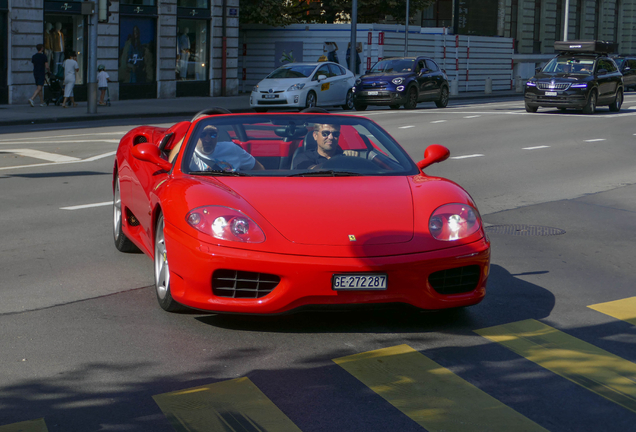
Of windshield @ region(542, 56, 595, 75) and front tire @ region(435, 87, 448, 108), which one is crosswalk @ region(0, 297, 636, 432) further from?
front tire @ region(435, 87, 448, 108)

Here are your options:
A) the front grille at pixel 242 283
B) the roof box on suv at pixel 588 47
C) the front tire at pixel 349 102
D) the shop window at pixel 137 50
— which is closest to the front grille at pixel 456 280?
the front grille at pixel 242 283

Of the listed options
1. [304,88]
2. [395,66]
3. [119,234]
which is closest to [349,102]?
[395,66]

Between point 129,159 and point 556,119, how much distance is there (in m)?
19.1

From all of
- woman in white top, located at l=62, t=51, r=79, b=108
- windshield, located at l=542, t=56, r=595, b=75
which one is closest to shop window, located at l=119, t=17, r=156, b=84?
woman in white top, located at l=62, t=51, r=79, b=108

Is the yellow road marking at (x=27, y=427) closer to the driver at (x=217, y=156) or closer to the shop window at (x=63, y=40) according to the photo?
the driver at (x=217, y=156)

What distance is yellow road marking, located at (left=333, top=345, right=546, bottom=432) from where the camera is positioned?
3965mm

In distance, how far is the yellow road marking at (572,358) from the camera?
447 centimetres

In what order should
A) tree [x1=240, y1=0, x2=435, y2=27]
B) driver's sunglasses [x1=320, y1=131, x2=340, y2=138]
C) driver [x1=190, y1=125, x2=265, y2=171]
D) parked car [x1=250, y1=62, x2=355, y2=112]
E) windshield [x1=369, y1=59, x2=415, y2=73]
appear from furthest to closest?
1. tree [x1=240, y1=0, x2=435, y2=27]
2. windshield [x1=369, y1=59, x2=415, y2=73]
3. parked car [x1=250, y1=62, x2=355, y2=112]
4. driver's sunglasses [x1=320, y1=131, x2=340, y2=138]
5. driver [x1=190, y1=125, x2=265, y2=171]

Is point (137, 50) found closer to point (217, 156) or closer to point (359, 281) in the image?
point (217, 156)

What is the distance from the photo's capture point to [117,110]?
27688 mm

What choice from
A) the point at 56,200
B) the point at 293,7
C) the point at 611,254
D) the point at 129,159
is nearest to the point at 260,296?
the point at 129,159

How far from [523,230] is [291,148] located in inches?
137

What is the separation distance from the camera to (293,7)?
4619 centimetres

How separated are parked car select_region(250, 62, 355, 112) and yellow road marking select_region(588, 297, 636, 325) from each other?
22.0m
